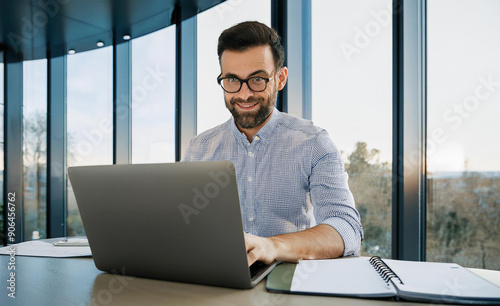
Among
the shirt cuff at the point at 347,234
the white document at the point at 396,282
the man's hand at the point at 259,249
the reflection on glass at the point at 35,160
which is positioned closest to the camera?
the white document at the point at 396,282

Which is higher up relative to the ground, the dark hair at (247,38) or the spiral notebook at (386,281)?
the dark hair at (247,38)

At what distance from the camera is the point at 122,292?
2.25 ft

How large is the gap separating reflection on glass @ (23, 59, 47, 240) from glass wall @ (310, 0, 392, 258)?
366cm

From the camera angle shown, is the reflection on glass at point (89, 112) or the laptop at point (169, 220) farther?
the reflection on glass at point (89, 112)

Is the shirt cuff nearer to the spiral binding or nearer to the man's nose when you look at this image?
the spiral binding

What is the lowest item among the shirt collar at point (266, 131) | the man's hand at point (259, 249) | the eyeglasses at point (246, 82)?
the man's hand at point (259, 249)

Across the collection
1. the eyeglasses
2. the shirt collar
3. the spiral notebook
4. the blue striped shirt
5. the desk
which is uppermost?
the eyeglasses

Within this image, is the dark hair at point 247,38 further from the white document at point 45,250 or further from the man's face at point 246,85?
the white document at point 45,250

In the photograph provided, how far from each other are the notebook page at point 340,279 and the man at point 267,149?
0.37 m

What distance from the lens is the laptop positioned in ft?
2.09

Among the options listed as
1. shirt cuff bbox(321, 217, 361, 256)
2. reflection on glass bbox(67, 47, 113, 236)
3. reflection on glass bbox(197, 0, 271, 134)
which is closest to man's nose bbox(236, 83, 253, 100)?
shirt cuff bbox(321, 217, 361, 256)

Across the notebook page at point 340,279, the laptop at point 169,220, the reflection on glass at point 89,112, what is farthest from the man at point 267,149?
the reflection on glass at point 89,112

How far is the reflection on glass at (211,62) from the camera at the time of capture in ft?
9.98

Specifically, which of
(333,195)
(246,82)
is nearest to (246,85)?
(246,82)
